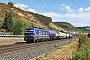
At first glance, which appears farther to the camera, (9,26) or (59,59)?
(9,26)

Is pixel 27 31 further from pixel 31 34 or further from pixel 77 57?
pixel 77 57

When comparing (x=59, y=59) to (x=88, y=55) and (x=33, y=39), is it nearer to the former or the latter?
(x=88, y=55)

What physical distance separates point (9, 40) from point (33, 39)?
461 cm

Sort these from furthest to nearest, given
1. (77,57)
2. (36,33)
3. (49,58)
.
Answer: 1. (36,33)
2. (49,58)
3. (77,57)

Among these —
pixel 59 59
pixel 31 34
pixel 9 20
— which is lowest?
pixel 59 59

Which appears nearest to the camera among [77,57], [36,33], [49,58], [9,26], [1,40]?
[77,57]

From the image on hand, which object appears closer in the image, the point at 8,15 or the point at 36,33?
the point at 36,33

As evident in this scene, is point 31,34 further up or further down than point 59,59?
further up

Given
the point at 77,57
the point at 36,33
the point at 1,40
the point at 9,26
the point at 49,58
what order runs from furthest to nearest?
1. the point at 9,26
2. the point at 36,33
3. the point at 1,40
4. the point at 49,58
5. the point at 77,57

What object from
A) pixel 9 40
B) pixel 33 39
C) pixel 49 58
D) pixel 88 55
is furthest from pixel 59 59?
pixel 9 40

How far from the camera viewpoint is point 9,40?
132 ft

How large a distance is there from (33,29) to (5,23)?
38858 mm

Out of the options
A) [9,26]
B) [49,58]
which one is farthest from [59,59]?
[9,26]

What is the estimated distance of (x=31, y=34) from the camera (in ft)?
129
